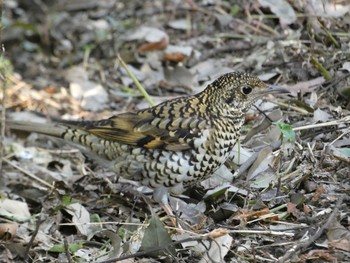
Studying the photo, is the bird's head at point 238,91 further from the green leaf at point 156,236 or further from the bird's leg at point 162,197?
the green leaf at point 156,236

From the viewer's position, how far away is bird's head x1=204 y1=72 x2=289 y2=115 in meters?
5.41

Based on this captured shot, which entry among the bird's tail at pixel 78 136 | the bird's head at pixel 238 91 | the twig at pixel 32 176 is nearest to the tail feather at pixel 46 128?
the bird's tail at pixel 78 136

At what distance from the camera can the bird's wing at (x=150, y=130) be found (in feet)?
17.7

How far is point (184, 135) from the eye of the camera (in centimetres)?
540

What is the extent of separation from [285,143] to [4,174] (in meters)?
2.56

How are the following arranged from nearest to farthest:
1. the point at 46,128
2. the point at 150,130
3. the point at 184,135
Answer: the point at 184,135 → the point at 150,130 → the point at 46,128

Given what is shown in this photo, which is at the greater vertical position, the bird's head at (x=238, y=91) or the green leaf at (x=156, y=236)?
the bird's head at (x=238, y=91)

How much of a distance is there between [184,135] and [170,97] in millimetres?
Result: 2010

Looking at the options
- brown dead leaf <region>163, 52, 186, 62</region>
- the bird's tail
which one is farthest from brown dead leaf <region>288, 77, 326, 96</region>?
brown dead leaf <region>163, 52, 186, 62</region>

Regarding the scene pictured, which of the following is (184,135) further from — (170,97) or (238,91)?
(170,97)

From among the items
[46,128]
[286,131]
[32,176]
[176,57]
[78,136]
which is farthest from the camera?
[176,57]

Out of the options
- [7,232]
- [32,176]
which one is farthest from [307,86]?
[7,232]

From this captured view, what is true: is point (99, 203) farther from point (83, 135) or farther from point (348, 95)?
point (348, 95)

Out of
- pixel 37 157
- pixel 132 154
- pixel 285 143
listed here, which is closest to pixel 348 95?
pixel 285 143
